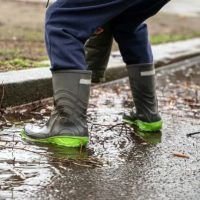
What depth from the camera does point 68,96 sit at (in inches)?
135

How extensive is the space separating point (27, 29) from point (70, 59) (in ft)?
17.8

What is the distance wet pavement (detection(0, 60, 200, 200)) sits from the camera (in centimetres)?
267

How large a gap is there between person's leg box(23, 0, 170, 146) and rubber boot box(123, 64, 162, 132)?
551mm

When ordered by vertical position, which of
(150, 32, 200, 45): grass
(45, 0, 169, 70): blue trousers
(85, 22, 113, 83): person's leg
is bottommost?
(150, 32, 200, 45): grass

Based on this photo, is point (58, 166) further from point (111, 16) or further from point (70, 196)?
point (111, 16)

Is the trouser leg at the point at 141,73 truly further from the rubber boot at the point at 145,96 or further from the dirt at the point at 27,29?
the dirt at the point at 27,29

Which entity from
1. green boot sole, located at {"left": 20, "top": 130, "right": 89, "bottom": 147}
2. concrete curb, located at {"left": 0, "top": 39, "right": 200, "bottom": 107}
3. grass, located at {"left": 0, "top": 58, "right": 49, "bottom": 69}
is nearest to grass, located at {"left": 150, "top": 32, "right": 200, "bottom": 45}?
concrete curb, located at {"left": 0, "top": 39, "right": 200, "bottom": 107}

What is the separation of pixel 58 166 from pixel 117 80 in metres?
3.31

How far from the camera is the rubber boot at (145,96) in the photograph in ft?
12.9

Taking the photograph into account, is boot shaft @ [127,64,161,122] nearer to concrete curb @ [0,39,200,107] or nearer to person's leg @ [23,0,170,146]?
person's leg @ [23,0,170,146]

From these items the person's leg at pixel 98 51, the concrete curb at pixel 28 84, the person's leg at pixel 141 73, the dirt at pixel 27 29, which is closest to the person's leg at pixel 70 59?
the person's leg at pixel 141 73

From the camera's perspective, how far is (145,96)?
3.95 m

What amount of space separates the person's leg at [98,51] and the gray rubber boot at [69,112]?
713 mm

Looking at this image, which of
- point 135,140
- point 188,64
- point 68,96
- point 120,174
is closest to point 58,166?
point 120,174
